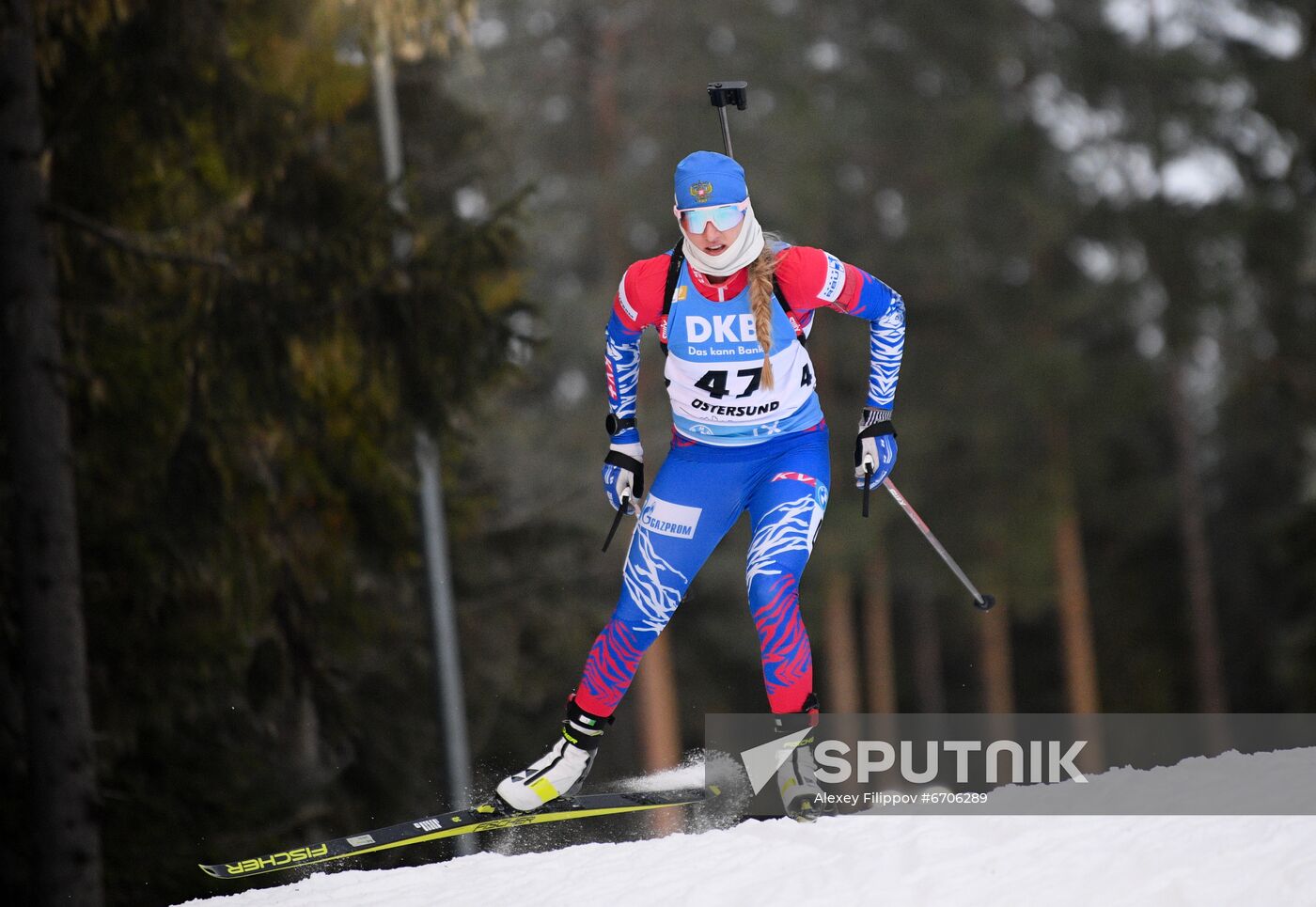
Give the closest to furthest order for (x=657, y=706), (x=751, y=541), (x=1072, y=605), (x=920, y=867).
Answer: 1. (x=920, y=867)
2. (x=751, y=541)
3. (x=657, y=706)
4. (x=1072, y=605)

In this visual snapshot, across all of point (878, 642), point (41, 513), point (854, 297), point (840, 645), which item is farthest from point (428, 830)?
point (878, 642)

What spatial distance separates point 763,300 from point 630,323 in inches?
22.3

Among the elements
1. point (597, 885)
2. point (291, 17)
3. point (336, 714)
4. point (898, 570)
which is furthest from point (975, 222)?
point (597, 885)

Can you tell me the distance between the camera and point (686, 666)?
26125mm

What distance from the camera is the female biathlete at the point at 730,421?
5094mm

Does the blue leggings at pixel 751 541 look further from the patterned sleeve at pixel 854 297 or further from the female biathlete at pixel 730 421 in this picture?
the patterned sleeve at pixel 854 297

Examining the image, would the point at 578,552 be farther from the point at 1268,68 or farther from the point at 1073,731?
the point at 1268,68

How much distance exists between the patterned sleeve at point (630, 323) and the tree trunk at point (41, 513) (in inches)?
131

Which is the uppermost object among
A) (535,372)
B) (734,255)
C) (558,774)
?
(535,372)

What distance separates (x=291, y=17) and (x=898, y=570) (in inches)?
586

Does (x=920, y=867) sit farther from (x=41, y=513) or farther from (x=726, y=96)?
(x=41, y=513)

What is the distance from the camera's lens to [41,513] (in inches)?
287

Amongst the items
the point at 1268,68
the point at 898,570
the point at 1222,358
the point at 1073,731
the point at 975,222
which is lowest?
the point at 1073,731

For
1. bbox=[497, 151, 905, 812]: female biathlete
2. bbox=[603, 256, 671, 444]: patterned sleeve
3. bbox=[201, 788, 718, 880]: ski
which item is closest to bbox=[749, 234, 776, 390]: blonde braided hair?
bbox=[497, 151, 905, 812]: female biathlete
